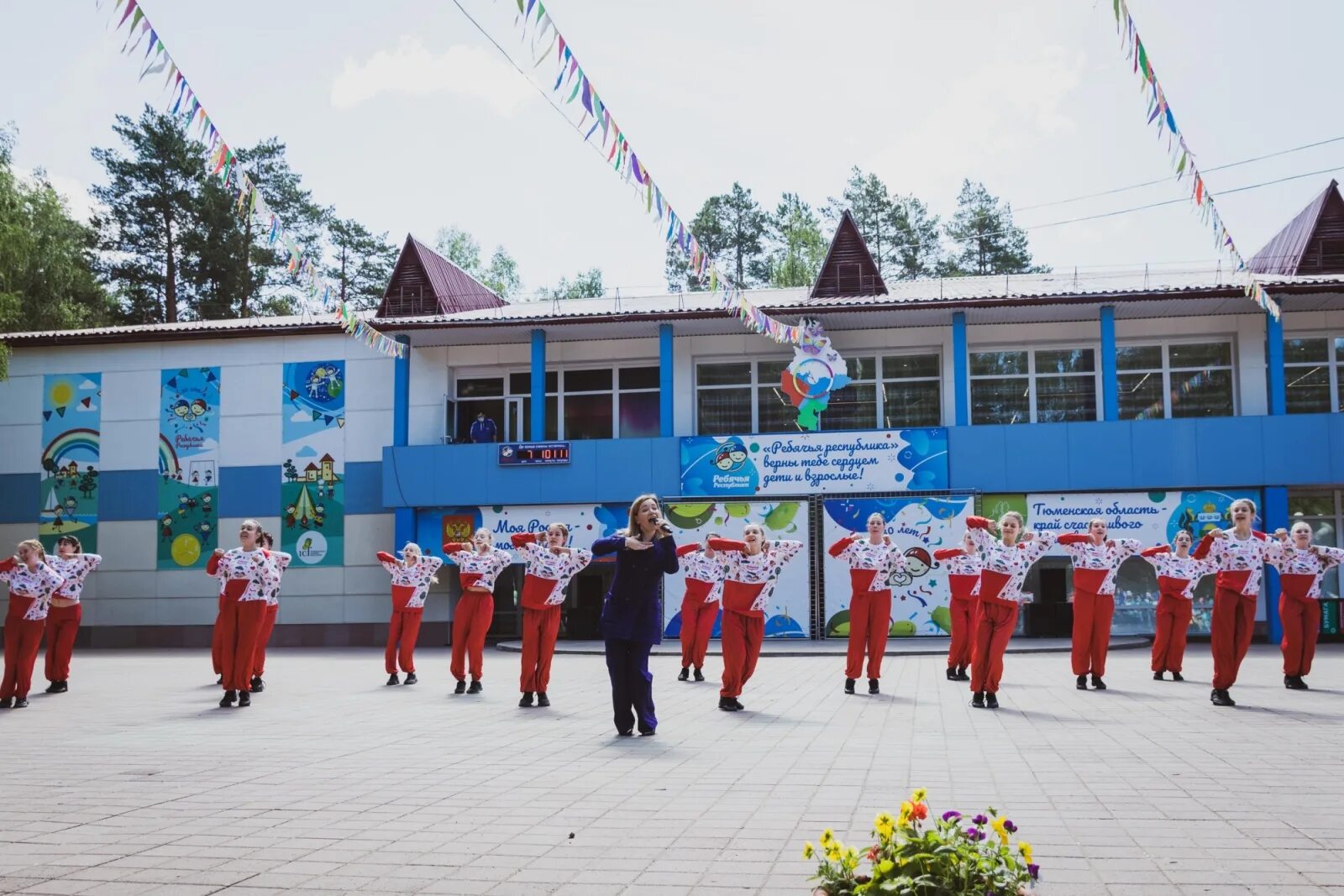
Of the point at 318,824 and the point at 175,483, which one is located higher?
the point at 175,483

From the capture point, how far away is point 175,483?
29.5 m

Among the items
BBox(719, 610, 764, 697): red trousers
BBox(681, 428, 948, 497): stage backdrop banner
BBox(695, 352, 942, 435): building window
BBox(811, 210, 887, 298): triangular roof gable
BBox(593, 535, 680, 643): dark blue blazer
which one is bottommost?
BBox(719, 610, 764, 697): red trousers

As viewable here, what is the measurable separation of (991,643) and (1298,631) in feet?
12.5

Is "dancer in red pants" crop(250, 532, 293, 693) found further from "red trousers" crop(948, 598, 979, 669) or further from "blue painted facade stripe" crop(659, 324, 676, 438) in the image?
"blue painted facade stripe" crop(659, 324, 676, 438)

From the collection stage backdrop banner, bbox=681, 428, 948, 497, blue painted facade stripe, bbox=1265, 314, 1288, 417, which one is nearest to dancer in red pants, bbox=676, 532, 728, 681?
stage backdrop banner, bbox=681, 428, 948, 497

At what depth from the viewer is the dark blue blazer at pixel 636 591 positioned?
33.1 feet

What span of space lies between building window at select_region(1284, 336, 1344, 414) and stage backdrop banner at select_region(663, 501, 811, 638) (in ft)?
35.0

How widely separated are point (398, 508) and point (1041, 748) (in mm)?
20729

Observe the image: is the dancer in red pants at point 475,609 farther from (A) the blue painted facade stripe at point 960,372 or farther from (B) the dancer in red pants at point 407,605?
(A) the blue painted facade stripe at point 960,372

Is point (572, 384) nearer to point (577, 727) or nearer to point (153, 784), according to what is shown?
point (577, 727)

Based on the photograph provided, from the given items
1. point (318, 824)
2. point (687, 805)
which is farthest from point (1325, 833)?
point (318, 824)

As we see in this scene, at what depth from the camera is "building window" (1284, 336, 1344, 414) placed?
26469 millimetres

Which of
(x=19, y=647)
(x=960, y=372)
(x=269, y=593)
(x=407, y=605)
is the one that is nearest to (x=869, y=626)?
(x=407, y=605)

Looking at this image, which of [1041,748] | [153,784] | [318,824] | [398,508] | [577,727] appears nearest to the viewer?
[318,824]
